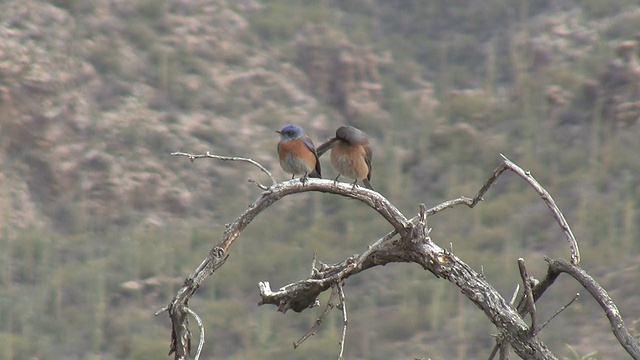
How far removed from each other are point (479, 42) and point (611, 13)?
304 centimetres

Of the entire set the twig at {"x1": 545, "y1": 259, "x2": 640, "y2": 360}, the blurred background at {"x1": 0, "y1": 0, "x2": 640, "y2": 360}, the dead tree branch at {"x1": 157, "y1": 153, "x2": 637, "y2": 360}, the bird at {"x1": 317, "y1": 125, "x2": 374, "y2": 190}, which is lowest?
the blurred background at {"x1": 0, "y1": 0, "x2": 640, "y2": 360}

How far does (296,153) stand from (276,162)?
44.1 ft

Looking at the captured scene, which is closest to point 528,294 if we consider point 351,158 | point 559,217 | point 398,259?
point 559,217

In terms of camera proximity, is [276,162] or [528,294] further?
[276,162]

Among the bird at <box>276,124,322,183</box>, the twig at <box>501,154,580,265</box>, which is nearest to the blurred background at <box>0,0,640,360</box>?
the bird at <box>276,124,322,183</box>

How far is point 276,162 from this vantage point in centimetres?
2094

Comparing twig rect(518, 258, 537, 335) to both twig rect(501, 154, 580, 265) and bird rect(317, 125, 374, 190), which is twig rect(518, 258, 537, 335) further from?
bird rect(317, 125, 374, 190)

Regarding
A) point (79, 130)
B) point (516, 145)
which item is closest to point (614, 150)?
point (516, 145)

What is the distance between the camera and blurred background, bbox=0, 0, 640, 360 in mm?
16734

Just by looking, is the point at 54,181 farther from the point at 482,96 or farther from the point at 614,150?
the point at 614,150

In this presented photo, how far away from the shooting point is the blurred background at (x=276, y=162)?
1673 centimetres

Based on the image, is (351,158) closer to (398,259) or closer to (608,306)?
(398,259)

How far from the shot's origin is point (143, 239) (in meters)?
19.2

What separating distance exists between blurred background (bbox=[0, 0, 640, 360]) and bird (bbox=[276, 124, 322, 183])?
318 inches
